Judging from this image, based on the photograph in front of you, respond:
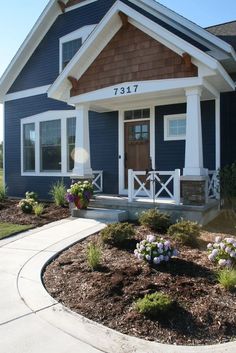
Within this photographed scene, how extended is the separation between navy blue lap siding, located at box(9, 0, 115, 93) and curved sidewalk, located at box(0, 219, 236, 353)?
9.57 m

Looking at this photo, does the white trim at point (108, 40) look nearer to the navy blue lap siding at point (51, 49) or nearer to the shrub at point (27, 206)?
the shrub at point (27, 206)

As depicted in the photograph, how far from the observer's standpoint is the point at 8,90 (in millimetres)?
15234

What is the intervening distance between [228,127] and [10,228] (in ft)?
21.3

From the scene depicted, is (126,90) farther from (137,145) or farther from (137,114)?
(137,145)

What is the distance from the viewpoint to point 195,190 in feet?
27.1

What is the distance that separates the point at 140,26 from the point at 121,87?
1509 millimetres

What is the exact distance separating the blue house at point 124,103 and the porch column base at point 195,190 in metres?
0.02

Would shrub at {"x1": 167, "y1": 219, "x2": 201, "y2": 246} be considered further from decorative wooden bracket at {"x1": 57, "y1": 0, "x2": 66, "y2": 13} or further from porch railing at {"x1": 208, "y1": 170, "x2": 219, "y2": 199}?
decorative wooden bracket at {"x1": 57, "y1": 0, "x2": 66, "y2": 13}

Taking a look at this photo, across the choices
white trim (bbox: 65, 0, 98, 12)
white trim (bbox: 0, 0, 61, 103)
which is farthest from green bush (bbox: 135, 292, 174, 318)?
white trim (bbox: 0, 0, 61, 103)

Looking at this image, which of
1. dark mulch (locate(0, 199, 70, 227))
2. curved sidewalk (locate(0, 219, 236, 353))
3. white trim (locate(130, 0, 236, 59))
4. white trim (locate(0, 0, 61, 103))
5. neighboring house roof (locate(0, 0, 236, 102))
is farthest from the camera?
white trim (locate(0, 0, 61, 103))

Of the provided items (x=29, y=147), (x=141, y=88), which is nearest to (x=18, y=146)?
(x=29, y=147)

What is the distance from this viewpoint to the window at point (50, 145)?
44.6 ft

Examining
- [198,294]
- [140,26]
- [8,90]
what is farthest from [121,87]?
[8,90]

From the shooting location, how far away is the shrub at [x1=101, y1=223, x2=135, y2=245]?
635 centimetres
